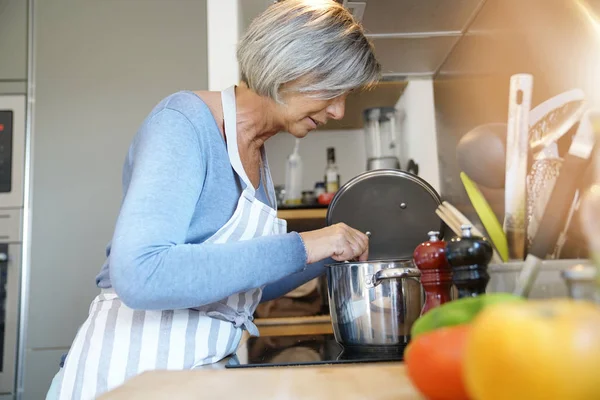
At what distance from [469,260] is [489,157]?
1.03ft

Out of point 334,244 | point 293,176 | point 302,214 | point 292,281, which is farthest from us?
point 293,176

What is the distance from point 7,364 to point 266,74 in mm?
1371

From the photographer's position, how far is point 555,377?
0.20 metres

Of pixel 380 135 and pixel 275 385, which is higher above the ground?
pixel 380 135

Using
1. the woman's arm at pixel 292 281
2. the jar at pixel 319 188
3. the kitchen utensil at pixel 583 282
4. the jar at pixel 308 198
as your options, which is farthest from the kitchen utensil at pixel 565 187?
the jar at pixel 319 188

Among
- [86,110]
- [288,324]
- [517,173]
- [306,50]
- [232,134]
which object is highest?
[86,110]

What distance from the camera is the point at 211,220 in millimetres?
839

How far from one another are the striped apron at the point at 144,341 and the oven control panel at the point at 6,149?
3.65 ft

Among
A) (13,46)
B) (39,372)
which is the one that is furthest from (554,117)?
(13,46)

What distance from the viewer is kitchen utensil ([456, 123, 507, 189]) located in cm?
64

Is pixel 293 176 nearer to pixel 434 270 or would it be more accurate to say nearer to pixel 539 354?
pixel 434 270

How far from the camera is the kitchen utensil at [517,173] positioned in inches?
22.0

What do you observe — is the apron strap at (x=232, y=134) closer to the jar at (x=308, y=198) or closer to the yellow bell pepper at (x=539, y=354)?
the yellow bell pepper at (x=539, y=354)

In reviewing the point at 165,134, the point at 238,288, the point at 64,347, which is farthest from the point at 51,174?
the point at 238,288
